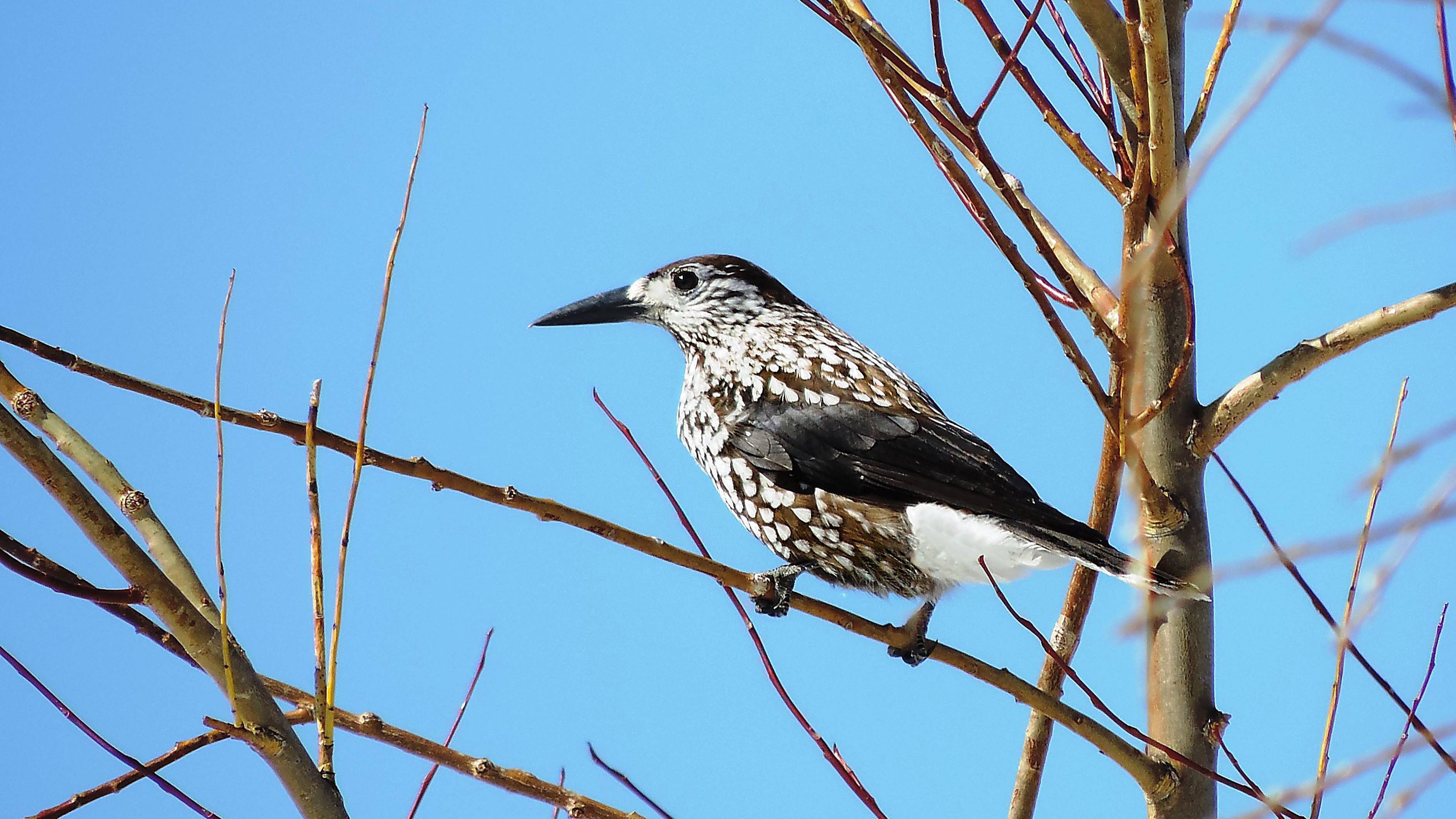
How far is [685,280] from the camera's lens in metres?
2.67

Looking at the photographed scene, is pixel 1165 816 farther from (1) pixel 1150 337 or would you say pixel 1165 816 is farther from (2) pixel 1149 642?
(1) pixel 1150 337

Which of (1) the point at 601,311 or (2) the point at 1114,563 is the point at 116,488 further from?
(1) the point at 601,311

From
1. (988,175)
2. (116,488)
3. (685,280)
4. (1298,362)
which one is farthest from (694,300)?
(116,488)

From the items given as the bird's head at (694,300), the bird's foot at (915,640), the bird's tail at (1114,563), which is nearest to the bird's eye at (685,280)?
the bird's head at (694,300)

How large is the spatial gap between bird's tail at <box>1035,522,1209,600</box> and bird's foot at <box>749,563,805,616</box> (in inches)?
15.8

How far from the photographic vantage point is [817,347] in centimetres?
251

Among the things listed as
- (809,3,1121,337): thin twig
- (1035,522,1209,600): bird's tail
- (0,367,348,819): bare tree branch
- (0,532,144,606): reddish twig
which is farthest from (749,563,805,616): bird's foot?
(0,532,144,606): reddish twig

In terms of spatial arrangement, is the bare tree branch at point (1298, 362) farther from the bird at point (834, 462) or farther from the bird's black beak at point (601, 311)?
the bird's black beak at point (601, 311)

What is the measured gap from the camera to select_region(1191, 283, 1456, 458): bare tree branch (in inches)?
61.2

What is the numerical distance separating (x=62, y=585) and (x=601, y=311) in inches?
61.5

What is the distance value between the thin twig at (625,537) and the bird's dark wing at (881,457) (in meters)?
0.28

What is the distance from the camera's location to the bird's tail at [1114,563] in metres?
1.68

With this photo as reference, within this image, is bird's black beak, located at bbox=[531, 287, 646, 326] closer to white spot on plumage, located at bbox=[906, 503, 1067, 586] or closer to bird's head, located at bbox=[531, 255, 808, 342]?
bird's head, located at bbox=[531, 255, 808, 342]

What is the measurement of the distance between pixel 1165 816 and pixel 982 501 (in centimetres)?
52
